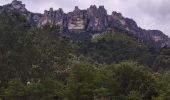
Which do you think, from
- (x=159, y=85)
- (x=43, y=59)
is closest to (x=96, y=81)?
(x=159, y=85)

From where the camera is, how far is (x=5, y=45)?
204 ft

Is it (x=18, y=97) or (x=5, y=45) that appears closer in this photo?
(x=18, y=97)

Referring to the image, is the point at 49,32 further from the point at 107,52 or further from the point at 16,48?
the point at 107,52

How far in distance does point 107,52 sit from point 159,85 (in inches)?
3173

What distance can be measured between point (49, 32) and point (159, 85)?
1332 inches

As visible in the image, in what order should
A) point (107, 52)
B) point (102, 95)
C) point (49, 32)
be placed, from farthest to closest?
point (107, 52), point (49, 32), point (102, 95)

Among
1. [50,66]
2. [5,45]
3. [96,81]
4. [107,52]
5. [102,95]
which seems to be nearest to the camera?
[102,95]

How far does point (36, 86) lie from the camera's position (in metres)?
52.2

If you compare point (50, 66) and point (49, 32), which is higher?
point (49, 32)

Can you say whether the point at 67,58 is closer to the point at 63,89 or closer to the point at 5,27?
the point at 5,27

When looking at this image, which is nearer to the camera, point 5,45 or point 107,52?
point 5,45

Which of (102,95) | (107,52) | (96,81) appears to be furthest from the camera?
(107,52)

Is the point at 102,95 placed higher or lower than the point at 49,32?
lower

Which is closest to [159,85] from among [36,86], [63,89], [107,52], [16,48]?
[63,89]
